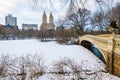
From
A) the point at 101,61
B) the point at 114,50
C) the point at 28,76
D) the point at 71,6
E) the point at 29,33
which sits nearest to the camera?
the point at 71,6

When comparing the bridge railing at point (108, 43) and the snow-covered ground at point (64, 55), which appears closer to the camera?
the bridge railing at point (108, 43)

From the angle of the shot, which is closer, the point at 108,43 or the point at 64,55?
the point at 108,43

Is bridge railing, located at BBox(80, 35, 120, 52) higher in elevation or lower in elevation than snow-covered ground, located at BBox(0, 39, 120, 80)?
higher

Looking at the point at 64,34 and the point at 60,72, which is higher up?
the point at 64,34

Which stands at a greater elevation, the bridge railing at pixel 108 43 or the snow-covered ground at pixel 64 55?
the bridge railing at pixel 108 43

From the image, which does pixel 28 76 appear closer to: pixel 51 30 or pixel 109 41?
pixel 109 41

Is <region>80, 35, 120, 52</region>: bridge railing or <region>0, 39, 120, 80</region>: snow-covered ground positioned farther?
<region>0, 39, 120, 80</region>: snow-covered ground

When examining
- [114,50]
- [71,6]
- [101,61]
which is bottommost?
[101,61]

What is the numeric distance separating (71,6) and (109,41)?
13469 mm

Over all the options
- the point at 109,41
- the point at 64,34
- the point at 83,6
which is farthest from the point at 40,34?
the point at 83,6

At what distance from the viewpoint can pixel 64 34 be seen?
48.5 metres

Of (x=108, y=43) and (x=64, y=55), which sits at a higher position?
(x=108, y=43)

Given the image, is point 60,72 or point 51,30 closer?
point 60,72

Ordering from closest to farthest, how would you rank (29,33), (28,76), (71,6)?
(71,6) → (28,76) → (29,33)
